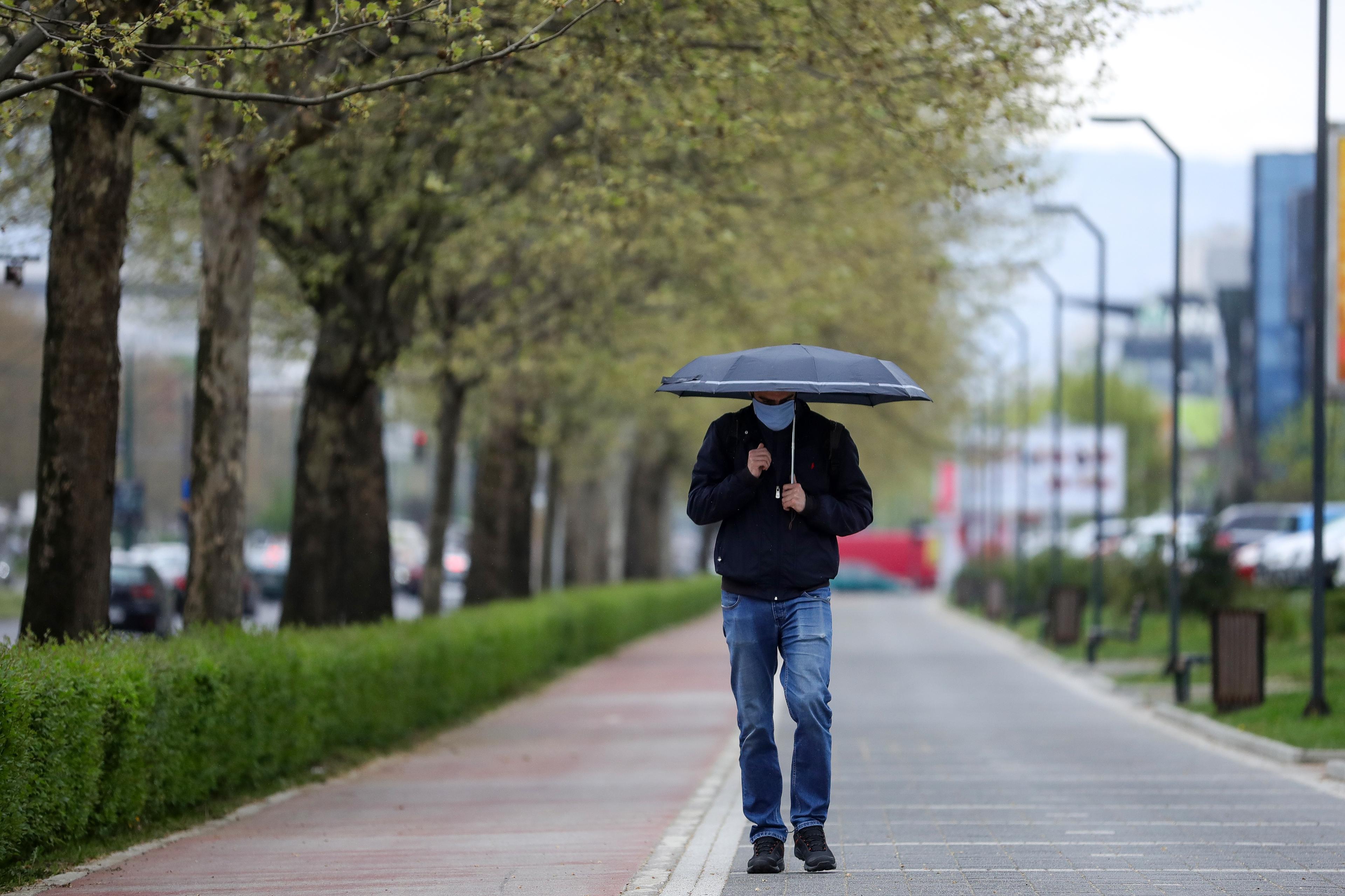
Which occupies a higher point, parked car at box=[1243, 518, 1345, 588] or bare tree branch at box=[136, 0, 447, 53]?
bare tree branch at box=[136, 0, 447, 53]

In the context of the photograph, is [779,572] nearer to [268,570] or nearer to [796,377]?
[796,377]

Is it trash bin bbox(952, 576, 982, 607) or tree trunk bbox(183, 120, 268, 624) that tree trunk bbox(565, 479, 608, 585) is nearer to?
trash bin bbox(952, 576, 982, 607)

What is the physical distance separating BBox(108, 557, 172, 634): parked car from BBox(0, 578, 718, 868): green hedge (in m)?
13.7

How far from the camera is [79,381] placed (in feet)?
36.2

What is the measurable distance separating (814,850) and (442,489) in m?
15.2

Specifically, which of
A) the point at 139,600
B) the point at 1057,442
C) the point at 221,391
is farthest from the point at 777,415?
the point at 1057,442

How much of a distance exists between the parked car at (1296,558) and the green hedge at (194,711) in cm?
1796

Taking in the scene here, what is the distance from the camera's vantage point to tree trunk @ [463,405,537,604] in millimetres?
27484

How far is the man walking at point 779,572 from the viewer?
762 centimetres

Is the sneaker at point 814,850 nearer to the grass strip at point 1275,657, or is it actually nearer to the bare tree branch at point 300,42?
the bare tree branch at point 300,42

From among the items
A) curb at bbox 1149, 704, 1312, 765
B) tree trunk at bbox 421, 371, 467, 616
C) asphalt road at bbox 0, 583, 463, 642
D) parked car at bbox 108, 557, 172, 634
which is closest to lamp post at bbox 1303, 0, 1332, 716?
curb at bbox 1149, 704, 1312, 765

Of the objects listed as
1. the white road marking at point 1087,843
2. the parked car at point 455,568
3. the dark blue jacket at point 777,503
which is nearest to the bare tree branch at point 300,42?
the dark blue jacket at point 777,503

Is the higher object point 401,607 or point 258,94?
point 258,94

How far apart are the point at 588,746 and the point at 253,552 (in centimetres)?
4103
